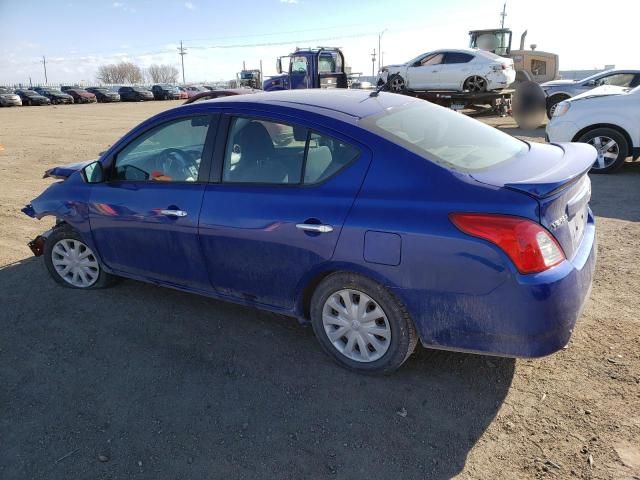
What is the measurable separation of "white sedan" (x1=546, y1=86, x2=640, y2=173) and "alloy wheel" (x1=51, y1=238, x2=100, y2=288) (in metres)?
7.07

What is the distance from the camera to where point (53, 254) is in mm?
4316

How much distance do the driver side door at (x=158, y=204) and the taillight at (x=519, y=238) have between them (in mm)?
1840

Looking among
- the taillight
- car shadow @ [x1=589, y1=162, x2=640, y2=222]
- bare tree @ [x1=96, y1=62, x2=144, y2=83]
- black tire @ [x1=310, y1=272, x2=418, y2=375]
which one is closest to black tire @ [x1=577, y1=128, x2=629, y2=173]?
car shadow @ [x1=589, y1=162, x2=640, y2=222]

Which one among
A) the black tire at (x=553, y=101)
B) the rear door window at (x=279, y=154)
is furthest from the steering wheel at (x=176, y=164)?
the black tire at (x=553, y=101)

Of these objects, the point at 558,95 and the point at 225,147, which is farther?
the point at 558,95

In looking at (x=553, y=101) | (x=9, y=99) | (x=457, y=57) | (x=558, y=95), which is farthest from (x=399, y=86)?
(x=9, y=99)

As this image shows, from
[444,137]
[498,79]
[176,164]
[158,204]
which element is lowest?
[158,204]

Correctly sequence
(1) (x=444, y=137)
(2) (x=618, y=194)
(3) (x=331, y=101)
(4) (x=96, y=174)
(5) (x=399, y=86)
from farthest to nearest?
(5) (x=399, y=86), (2) (x=618, y=194), (4) (x=96, y=174), (3) (x=331, y=101), (1) (x=444, y=137)

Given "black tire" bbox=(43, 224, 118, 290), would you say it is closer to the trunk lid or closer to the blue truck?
the trunk lid

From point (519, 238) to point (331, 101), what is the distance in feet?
5.09

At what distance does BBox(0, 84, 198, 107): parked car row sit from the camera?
127ft

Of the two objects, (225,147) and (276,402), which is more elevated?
(225,147)

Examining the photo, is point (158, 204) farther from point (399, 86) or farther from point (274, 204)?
point (399, 86)

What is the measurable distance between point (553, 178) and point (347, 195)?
1073mm
